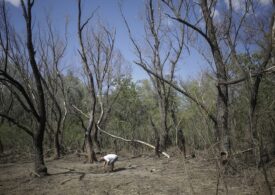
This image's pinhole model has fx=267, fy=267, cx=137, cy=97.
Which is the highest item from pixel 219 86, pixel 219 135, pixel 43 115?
pixel 219 86

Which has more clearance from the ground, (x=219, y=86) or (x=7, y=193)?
(x=219, y=86)

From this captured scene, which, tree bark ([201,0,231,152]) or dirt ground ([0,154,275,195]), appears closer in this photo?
dirt ground ([0,154,275,195])

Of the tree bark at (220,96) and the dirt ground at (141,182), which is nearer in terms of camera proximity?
the dirt ground at (141,182)

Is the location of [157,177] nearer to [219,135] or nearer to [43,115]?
[219,135]

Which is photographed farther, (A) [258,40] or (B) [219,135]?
(A) [258,40]

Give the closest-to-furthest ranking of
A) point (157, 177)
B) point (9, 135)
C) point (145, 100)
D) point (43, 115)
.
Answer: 1. point (157, 177)
2. point (43, 115)
3. point (9, 135)
4. point (145, 100)

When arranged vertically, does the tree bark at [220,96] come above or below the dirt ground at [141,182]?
above

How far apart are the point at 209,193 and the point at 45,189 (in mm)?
4667

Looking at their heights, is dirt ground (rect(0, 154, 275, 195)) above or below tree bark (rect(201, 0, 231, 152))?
below

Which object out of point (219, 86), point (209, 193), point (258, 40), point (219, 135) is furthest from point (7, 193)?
point (258, 40)

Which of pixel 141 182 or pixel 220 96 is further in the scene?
pixel 220 96

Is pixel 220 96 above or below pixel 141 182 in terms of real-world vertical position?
above

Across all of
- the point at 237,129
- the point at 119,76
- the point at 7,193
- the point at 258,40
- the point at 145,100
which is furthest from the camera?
the point at 145,100

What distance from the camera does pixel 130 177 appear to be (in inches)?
340
